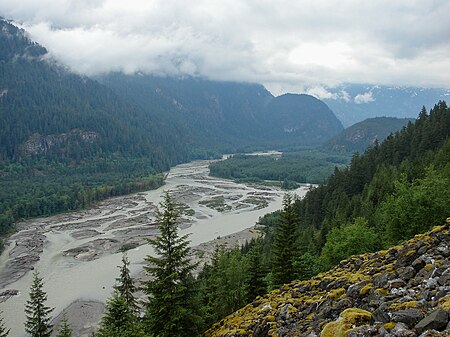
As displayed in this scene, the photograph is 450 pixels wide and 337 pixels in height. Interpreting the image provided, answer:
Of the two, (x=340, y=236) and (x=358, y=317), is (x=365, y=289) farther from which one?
(x=340, y=236)

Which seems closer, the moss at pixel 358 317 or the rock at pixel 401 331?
the rock at pixel 401 331

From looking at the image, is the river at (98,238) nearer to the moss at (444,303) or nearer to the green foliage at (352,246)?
the green foliage at (352,246)

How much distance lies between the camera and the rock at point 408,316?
10727mm

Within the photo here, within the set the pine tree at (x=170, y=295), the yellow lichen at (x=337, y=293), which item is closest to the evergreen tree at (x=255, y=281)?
the pine tree at (x=170, y=295)

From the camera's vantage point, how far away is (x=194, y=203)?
456 ft

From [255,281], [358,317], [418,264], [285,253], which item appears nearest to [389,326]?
[358,317]

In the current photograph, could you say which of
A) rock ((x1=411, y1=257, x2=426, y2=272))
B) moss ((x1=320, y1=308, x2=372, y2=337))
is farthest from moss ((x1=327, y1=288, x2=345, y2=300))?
moss ((x1=320, y1=308, x2=372, y2=337))

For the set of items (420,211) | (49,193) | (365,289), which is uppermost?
(365,289)

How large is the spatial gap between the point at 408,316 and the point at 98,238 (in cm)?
9504

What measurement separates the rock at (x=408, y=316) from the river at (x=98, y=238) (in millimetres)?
55098

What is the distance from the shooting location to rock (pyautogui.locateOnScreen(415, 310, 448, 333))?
32.4ft

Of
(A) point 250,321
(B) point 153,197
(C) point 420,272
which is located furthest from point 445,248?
(B) point 153,197

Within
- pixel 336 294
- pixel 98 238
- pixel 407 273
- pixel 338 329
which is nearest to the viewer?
pixel 338 329

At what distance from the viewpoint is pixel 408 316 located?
35.8 ft
